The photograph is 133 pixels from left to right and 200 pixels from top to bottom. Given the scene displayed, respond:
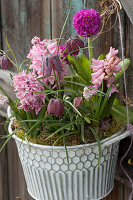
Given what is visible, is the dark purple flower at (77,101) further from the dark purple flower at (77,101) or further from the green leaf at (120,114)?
the green leaf at (120,114)

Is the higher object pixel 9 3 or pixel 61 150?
pixel 9 3

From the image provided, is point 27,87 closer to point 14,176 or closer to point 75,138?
point 75,138

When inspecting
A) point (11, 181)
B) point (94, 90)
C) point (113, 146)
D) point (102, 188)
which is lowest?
point (11, 181)

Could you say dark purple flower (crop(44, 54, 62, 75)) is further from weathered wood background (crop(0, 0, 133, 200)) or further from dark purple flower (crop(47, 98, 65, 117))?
weathered wood background (crop(0, 0, 133, 200))

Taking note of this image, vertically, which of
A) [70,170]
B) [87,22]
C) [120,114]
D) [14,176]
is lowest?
[14,176]

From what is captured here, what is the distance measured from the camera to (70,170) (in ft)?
2.44

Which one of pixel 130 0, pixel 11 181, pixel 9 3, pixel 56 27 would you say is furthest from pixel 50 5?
pixel 11 181

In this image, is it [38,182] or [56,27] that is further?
[56,27]

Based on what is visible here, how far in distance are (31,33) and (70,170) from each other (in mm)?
652

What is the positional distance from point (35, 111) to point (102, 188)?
0.26 meters

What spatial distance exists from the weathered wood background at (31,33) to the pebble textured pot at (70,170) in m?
0.14

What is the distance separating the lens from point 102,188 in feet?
2.67

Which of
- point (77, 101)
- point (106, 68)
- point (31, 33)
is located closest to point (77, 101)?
point (77, 101)

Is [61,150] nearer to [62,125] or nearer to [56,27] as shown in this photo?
[62,125]
